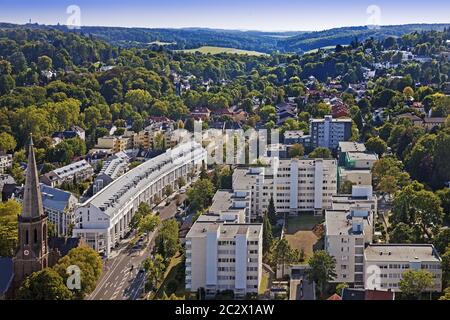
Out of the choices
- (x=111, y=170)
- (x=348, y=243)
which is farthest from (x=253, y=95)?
(x=348, y=243)

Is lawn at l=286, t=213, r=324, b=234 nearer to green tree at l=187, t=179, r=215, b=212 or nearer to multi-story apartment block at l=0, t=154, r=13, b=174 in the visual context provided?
green tree at l=187, t=179, r=215, b=212

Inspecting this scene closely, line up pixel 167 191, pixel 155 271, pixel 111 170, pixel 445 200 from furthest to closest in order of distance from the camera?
pixel 111 170 < pixel 167 191 < pixel 445 200 < pixel 155 271

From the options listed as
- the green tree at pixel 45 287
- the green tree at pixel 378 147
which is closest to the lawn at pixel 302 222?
the green tree at pixel 378 147

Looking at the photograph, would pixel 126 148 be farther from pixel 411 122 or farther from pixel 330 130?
pixel 411 122

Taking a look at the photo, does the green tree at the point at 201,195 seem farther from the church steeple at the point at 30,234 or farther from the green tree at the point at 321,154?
the church steeple at the point at 30,234

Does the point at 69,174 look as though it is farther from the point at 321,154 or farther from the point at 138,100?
→ the point at 138,100

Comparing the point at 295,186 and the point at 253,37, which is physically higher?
the point at 253,37

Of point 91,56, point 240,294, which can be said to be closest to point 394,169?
point 240,294
